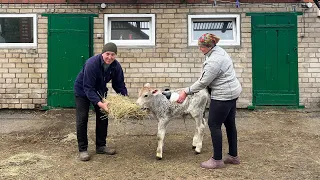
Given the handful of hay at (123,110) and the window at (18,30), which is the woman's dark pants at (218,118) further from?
the window at (18,30)

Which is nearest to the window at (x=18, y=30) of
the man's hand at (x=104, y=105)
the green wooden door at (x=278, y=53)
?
the man's hand at (x=104, y=105)

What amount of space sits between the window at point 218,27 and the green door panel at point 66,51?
8.64 ft

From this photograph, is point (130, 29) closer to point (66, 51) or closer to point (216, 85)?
point (66, 51)

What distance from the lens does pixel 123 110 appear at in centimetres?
429

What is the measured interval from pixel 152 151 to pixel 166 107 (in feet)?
2.91

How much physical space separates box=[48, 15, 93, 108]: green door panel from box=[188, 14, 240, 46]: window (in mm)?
2633

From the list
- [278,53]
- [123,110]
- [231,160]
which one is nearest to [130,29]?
[278,53]

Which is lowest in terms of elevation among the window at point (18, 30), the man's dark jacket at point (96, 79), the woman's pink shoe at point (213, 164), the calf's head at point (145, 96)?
the woman's pink shoe at point (213, 164)

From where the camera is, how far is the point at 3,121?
752 cm

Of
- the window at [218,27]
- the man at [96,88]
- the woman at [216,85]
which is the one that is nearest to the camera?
the woman at [216,85]

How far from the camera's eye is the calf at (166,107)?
4564 mm

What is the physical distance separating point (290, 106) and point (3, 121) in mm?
6945

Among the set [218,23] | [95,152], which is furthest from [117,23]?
[95,152]

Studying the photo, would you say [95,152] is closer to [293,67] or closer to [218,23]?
[218,23]
